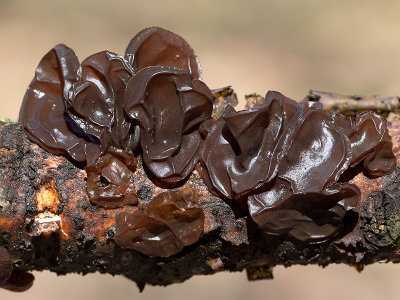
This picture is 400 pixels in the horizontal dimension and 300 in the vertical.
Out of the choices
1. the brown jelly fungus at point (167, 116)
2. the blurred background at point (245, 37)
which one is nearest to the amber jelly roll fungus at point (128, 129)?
the brown jelly fungus at point (167, 116)

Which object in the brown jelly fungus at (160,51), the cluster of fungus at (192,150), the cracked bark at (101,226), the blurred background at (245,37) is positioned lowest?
the cracked bark at (101,226)

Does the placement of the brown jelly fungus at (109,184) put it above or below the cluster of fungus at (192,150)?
below

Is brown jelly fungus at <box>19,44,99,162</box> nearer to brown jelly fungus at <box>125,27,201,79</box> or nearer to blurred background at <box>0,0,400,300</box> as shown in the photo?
brown jelly fungus at <box>125,27,201,79</box>

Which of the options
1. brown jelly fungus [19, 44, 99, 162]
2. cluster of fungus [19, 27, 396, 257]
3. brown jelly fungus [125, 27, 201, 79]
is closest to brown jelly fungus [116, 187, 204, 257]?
cluster of fungus [19, 27, 396, 257]

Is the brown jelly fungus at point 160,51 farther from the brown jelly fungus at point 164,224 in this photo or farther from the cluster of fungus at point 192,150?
the brown jelly fungus at point 164,224

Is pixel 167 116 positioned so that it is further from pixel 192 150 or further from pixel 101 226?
pixel 101 226

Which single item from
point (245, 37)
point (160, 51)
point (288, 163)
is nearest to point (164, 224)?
point (288, 163)
